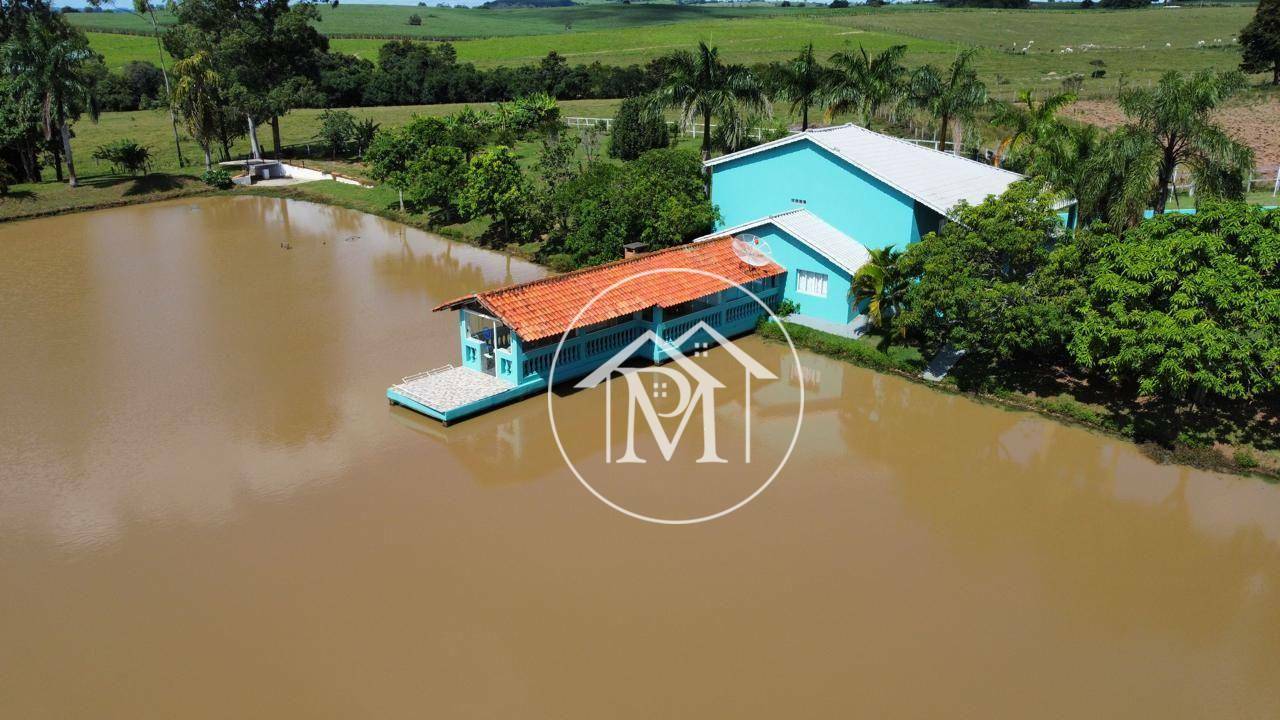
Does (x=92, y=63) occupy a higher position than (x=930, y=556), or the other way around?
(x=92, y=63)

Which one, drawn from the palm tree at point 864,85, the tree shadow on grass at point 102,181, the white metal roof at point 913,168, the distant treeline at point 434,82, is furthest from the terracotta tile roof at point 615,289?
the distant treeline at point 434,82

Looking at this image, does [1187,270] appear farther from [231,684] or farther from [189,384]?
[189,384]

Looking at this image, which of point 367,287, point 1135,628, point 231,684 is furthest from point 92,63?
point 1135,628

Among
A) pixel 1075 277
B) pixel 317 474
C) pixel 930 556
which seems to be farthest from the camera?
pixel 1075 277

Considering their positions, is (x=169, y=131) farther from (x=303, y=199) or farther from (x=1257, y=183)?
(x=1257, y=183)

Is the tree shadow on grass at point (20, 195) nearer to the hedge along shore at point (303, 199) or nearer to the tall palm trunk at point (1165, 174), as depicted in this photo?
the hedge along shore at point (303, 199)

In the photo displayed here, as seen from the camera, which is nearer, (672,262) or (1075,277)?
(1075,277)
